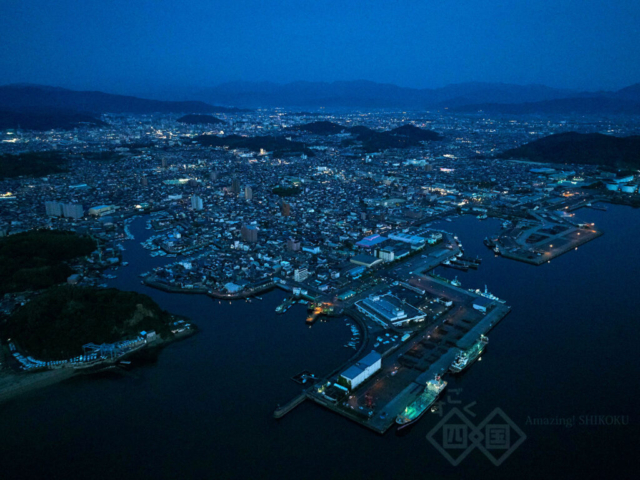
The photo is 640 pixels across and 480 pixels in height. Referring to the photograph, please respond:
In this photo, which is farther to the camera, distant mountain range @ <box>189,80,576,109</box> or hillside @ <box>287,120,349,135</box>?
distant mountain range @ <box>189,80,576,109</box>

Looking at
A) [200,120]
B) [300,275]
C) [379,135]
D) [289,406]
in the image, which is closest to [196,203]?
[300,275]

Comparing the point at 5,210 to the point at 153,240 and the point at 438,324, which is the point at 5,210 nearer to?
the point at 153,240

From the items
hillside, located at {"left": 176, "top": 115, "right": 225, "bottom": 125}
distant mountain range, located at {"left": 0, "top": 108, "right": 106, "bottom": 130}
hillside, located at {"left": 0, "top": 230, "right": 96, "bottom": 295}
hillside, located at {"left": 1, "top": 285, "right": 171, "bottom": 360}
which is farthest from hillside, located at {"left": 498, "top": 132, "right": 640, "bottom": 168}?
distant mountain range, located at {"left": 0, "top": 108, "right": 106, "bottom": 130}

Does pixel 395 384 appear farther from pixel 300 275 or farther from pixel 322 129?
pixel 322 129

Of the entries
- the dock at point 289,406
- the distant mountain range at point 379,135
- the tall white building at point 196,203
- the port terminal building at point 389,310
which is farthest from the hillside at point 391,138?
the dock at point 289,406

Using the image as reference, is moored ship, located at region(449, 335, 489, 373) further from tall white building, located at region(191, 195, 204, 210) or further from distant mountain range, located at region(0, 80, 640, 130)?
distant mountain range, located at region(0, 80, 640, 130)

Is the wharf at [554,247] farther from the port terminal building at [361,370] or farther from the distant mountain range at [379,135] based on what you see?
the distant mountain range at [379,135]
